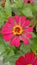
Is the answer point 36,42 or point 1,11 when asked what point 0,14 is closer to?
point 1,11

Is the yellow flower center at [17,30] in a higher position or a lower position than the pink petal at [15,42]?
higher

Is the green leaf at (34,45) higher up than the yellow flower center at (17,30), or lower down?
lower down

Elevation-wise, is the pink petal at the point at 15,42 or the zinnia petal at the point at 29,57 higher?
the pink petal at the point at 15,42

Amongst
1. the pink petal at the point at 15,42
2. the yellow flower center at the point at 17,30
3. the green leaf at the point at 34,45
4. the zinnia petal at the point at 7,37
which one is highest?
the yellow flower center at the point at 17,30

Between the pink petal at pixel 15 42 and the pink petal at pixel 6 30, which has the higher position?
the pink petal at pixel 6 30

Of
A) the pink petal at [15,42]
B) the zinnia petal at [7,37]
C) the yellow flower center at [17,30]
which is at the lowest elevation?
the pink petal at [15,42]

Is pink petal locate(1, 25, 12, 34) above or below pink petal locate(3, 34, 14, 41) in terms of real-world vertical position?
above

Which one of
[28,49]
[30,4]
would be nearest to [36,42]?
[28,49]

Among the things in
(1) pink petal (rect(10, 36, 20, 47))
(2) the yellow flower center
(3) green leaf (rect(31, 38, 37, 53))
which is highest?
(2) the yellow flower center
